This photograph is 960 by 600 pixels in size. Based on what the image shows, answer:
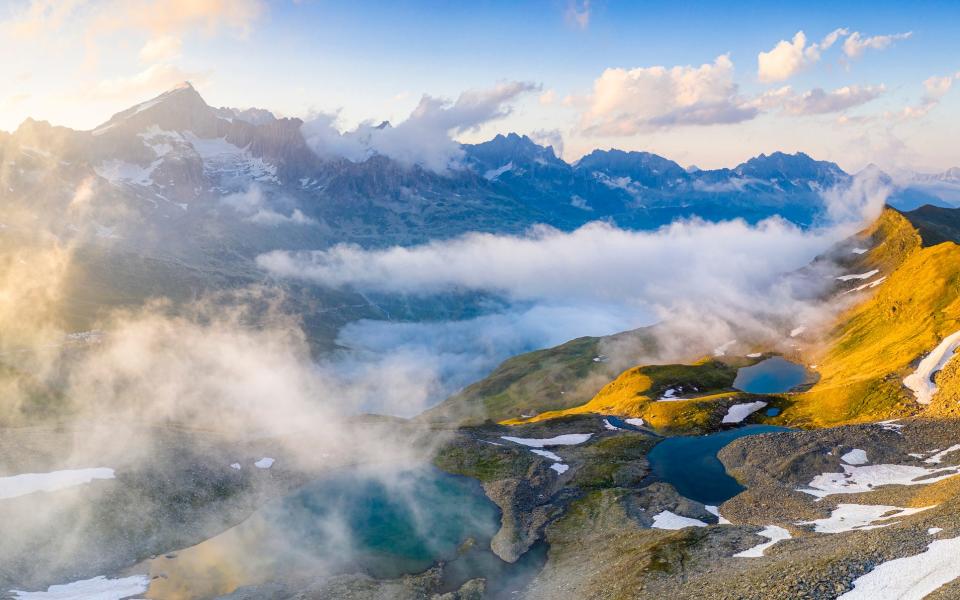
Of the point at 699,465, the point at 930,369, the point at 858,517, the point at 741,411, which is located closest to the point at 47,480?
the point at 699,465

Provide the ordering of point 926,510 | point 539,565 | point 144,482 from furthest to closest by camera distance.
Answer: point 144,482 < point 539,565 < point 926,510

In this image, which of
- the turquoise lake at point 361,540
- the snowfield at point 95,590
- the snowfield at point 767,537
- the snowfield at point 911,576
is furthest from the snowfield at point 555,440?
the snowfield at point 911,576

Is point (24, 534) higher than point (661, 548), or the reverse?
point (24, 534)

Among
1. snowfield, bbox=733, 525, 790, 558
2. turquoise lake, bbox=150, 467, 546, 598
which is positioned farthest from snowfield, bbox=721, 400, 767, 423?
turquoise lake, bbox=150, 467, 546, 598

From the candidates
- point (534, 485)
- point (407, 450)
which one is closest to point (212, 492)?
point (407, 450)

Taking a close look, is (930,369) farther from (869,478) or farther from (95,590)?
(95,590)

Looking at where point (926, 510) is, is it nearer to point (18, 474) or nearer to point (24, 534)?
point (24, 534)
